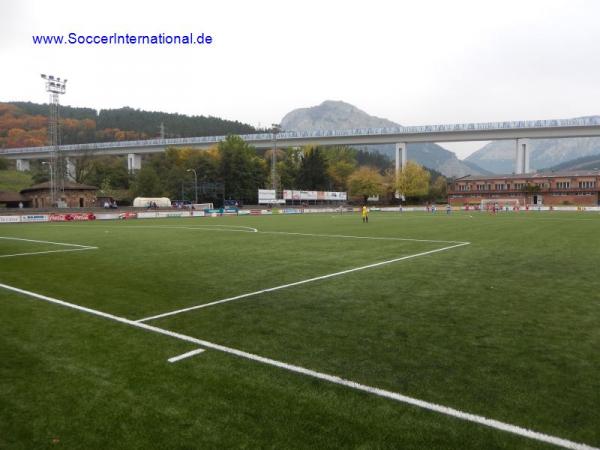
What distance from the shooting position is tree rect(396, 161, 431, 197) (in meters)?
104

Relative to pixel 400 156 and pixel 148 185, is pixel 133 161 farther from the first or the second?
pixel 400 156

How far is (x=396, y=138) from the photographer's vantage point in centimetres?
10156

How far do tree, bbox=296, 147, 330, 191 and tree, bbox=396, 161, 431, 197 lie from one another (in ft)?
61.4

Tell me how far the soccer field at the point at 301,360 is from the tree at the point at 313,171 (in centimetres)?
9703

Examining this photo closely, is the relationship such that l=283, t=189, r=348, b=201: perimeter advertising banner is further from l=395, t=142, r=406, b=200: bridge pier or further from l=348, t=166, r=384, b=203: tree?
l=395, t=142, r=406, b=200: bridge pier

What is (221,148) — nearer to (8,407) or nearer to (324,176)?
(324,176)

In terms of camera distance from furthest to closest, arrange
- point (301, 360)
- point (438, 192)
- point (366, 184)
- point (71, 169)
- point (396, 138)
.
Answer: point (438, 192)
point (71, 169)
point (366, 184)
point (396, 138)
point (301, 360)

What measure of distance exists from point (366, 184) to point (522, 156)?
36.4 m

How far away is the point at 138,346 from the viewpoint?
603 centimetres

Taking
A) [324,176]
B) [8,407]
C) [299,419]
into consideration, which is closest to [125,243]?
[8,407]

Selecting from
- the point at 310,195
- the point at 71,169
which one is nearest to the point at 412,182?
the point at 310,195

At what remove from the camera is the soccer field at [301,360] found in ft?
12.6

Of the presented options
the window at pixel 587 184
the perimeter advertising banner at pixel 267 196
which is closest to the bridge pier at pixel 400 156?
the perimeter advertising banner at pixel 267 196

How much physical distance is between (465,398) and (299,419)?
1733 mm
